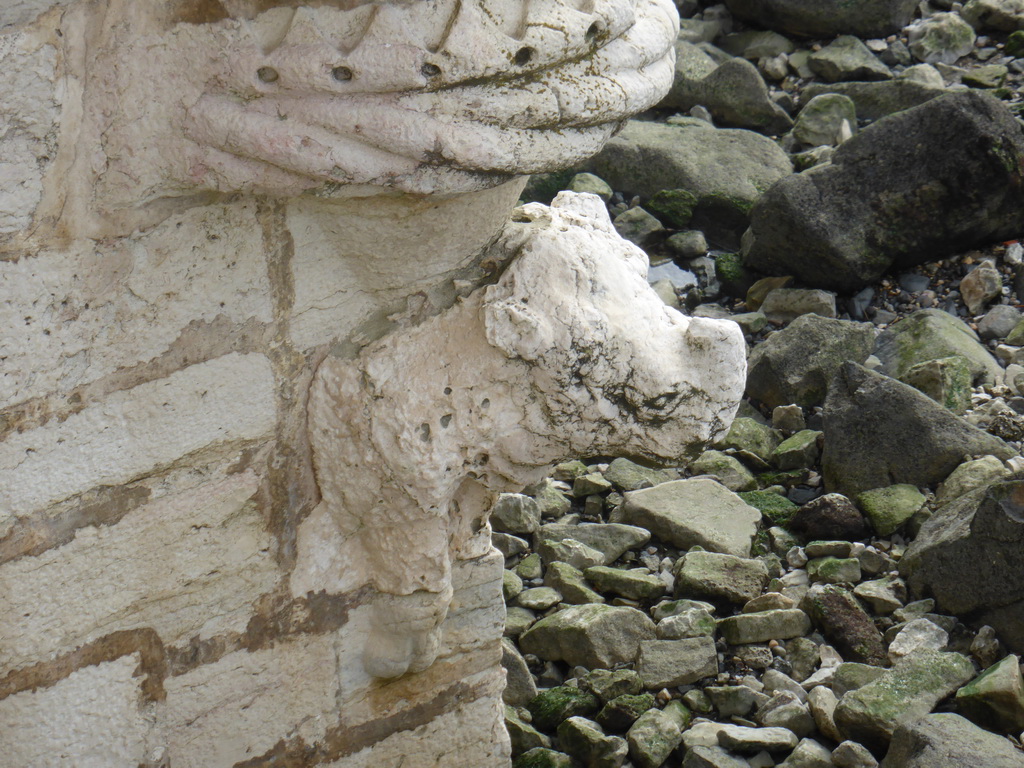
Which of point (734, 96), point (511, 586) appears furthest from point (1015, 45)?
point (511, 586)

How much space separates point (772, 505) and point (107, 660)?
2555 mm

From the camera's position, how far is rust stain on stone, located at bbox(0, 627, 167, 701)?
5.27 ft

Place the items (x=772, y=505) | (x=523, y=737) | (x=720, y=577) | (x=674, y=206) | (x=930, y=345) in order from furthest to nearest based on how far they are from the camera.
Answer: (x=674, y=206)
(x=930, y=345)
(x=772, y=505)
(x=720, y=577)
(x=523, y=737)

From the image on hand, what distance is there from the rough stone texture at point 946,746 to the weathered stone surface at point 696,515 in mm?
1048

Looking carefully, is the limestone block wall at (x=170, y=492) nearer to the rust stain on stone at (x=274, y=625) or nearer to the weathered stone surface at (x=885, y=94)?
the rust stain on stone at (x=274, y=625)

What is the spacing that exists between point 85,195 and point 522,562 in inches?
90.5

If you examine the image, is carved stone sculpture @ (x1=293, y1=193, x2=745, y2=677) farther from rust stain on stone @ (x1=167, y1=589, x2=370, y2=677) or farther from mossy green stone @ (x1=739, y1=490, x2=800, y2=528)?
mossy green stone @ (x1=739, y1=490, x2=800, y2=528)

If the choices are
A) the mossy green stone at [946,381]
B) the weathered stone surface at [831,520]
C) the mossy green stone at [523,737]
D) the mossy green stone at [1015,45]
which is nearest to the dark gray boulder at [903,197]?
the mossy green stone at [946,381]

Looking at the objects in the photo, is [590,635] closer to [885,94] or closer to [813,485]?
[813,485]

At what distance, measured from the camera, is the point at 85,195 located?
151 cm

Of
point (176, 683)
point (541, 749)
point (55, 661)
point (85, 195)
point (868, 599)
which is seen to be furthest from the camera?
point (868, 599)

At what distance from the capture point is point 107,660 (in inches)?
67.1

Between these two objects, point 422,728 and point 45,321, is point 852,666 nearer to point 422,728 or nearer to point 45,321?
point 422,728

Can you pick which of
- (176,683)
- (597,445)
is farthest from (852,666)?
(176,683)
